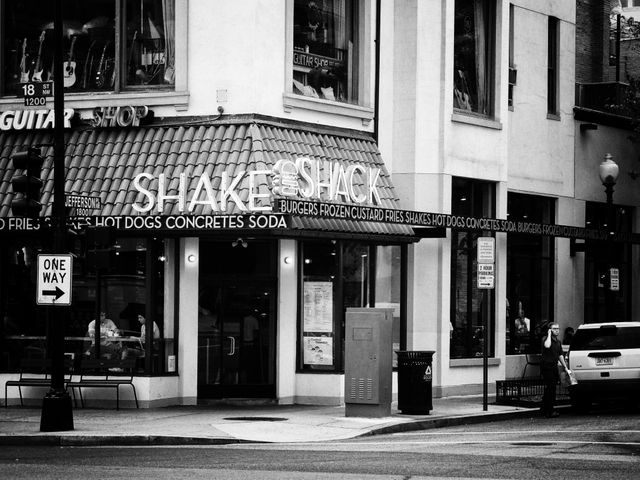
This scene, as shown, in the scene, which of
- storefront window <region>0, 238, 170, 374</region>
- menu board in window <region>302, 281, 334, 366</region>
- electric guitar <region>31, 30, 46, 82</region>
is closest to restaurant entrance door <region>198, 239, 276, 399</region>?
menu board in window <region>302, 281, 334, 366</region>

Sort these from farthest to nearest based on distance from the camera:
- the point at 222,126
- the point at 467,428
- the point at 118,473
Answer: the point at 222,126 → the point at 467,428 → the point at 118,473

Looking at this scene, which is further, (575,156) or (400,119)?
(575,156)

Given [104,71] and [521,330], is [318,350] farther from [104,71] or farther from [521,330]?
[521,330]

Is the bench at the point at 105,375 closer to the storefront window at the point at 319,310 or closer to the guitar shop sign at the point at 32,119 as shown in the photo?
the storefront window at the point at 319,310

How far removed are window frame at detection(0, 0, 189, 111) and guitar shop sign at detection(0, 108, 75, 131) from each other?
0.32 meters

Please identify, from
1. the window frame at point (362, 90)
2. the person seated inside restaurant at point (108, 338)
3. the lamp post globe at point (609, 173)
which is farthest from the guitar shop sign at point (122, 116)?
the lamp post globe at point (609, 173)

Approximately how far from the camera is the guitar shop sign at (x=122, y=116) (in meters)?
24.1

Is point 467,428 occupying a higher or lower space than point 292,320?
lower

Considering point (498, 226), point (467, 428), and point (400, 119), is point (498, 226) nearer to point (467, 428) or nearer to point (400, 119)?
point (400, 119)

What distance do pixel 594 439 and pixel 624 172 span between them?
17068mm

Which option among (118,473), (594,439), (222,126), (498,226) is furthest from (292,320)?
(118,473)

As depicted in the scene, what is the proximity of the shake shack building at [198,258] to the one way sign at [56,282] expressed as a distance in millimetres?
3483

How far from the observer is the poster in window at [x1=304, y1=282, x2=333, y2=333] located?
24734 millimetres

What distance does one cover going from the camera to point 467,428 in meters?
21.5
